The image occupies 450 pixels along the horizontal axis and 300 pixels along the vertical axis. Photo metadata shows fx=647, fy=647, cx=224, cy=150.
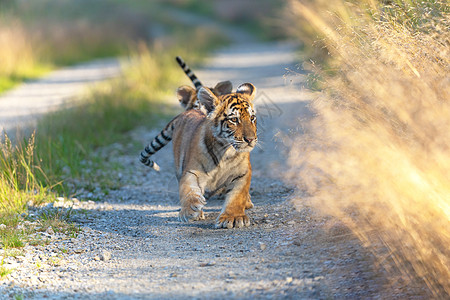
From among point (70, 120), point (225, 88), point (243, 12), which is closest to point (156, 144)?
point (225, 88)

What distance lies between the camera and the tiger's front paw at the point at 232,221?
4.97m

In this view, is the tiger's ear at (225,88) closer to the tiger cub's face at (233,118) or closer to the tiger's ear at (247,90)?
the tiger's ear at (247,90)

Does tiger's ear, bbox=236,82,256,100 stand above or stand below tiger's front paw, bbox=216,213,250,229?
above

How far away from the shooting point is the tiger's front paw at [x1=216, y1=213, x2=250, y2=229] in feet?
16.3

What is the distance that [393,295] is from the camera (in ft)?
11.3

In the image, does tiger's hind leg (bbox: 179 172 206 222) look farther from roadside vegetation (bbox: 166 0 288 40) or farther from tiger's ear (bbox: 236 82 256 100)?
roadside vegetation (bbox: 166 0 288 40)

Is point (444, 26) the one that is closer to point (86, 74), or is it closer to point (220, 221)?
point (220, 221)

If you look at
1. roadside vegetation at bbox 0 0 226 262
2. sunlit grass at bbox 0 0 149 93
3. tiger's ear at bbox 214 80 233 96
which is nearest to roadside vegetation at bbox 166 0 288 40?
sunlit grass at bbox 0 0 149 93

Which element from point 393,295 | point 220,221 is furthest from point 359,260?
point 220,221

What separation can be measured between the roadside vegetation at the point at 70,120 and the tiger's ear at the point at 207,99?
143 cm

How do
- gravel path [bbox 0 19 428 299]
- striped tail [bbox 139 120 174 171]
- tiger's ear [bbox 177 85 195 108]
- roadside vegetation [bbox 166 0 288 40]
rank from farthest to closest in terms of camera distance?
roadside vegetation [bbox 166 0 288 40], tiger's ear [bbox 177 85 195 108], striped tail [bbox 139 120 174 171], gravel path [bbox 0 19 428 299]

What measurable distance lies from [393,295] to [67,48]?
19.9 m

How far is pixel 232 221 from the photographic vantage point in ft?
16.3

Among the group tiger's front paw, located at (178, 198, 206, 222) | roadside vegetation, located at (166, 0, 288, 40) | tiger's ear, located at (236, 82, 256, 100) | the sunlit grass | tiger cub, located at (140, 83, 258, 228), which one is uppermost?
tiger's ear, located at (236, 82, 256, 100)
